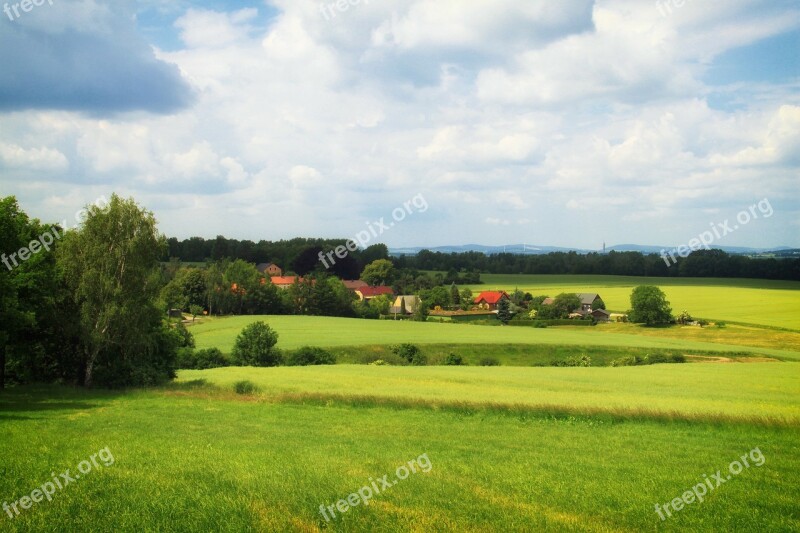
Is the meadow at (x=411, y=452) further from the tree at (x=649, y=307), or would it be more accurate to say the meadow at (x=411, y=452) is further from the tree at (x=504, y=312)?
the tree at (x=504, y=312)

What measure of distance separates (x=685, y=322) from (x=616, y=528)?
84.7 m

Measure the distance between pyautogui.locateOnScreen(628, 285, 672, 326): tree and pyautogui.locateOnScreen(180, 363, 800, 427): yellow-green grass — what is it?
41297mm

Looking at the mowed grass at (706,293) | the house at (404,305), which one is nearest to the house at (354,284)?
the house at (404,305)

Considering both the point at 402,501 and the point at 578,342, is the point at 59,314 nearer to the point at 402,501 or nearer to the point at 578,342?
the point at 402,501

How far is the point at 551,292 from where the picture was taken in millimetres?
118312

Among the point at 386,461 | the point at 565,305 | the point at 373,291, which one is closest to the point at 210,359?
the point at 386,461

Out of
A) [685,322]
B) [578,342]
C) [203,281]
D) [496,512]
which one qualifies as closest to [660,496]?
[496,512]

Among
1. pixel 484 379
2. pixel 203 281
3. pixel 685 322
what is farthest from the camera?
pixel 203 281

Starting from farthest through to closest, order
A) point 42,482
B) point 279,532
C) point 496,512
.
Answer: point 42,482, point 496,512, point 279,532

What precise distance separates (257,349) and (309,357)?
513 cm

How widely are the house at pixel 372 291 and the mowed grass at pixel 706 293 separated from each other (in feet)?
63.5

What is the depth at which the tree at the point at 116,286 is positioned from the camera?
35.2 metres

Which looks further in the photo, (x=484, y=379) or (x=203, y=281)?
(x=203, y=281)

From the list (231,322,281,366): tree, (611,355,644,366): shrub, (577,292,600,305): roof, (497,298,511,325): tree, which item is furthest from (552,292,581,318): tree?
(231,322,281,366): tree
